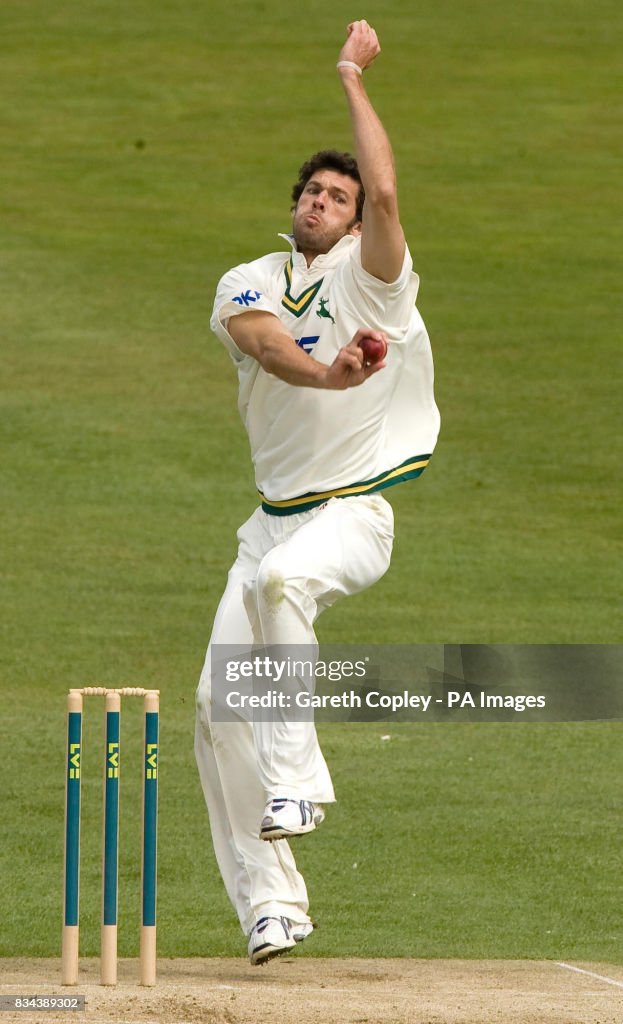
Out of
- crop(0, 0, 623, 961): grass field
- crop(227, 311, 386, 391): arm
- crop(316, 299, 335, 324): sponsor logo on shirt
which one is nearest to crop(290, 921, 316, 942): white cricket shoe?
crop(0, 0, 623, 961): grass field

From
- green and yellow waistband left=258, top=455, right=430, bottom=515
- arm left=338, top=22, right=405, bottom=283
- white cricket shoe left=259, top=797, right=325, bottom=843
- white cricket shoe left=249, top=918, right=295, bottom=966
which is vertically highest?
arm left=338, top=22, right=405, bottom=283

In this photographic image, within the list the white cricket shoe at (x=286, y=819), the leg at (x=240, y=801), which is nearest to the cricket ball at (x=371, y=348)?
the leg at (x=240, y=801)

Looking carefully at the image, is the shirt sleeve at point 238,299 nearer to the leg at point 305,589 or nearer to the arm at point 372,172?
the arm at point 372,172

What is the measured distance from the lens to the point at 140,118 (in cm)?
2609

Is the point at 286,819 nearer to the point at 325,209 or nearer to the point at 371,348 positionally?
the point at 371,348

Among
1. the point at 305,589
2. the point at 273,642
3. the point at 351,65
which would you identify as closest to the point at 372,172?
the point at 351,65

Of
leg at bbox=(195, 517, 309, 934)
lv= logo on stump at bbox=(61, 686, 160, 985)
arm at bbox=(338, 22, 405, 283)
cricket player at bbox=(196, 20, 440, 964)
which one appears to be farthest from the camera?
leg at bbox=(195, 517, 309, 934)

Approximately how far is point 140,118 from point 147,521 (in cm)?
1278

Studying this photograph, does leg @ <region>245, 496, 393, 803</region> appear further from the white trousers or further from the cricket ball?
the cricket ball

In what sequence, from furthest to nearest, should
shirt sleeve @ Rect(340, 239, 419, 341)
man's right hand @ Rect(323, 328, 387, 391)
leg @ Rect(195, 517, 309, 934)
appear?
leg @ Rect(195, 517, 309, 934)
shirt sleeve @ Rect(340, 239, 419, 341)
man's right hand @ Rect(323, 328, 387, 391)

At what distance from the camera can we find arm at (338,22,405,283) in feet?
19.0

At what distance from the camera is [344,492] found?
6215 millimetres

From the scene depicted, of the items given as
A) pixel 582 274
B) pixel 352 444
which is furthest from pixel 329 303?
pixel 582 274

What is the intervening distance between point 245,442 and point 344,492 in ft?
33.3
